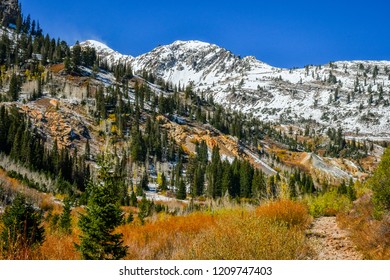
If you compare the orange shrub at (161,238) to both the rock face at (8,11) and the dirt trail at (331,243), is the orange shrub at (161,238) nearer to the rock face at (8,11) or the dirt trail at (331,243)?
the dirt trail at (331,243)

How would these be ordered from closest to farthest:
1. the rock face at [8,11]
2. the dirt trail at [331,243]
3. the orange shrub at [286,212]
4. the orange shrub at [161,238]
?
the dirt trail at [331,243]
the orange shrub at [161,238]
the orange shrub at [286,212]
the rock face at [8,11]

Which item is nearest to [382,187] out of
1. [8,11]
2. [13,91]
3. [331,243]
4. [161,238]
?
[331,243]

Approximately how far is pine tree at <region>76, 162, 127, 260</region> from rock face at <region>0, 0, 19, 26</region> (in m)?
203

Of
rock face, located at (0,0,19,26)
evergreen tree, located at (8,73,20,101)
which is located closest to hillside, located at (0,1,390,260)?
evergreen tree, located at (8,73,20,101)

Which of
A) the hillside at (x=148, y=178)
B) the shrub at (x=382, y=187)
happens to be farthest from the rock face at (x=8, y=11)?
the shrub at (x=382, y=187)

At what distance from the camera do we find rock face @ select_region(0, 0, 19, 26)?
179875 millimetres

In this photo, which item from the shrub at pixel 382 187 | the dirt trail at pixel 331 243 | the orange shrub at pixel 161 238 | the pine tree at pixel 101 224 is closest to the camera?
the pine tree at pixel 101 224

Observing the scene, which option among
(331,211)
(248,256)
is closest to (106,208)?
(248,256)

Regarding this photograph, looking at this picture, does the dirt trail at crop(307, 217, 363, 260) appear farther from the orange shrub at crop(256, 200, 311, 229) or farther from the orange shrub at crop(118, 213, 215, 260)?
the orange shrub at crop(118, 213, 215, 260)

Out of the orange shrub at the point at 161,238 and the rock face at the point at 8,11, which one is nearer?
the orange shrub at the point at 161,238

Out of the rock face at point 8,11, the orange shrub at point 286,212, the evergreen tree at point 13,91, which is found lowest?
the orange shrub at point 286,212

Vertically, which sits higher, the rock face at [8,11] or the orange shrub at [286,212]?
the rock face at [8,11]

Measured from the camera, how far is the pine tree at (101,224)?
7500mm

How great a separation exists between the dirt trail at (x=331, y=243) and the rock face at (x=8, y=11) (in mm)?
203117
